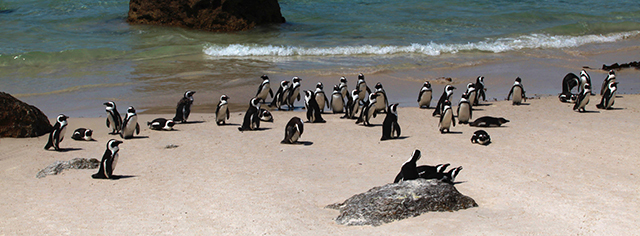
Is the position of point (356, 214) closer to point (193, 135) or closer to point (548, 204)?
point (548, 204)

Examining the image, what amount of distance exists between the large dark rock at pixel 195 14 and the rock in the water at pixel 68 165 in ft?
52.3

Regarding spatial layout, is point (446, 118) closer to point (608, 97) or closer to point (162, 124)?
point (608, 97)

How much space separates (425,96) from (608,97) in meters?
3.32

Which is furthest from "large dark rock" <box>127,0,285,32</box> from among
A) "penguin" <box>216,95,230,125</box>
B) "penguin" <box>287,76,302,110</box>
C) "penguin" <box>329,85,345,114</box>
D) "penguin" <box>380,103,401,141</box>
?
"penguin" <box>380,103,401,141</box>

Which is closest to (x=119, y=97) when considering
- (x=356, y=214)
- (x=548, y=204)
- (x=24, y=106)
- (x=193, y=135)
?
(x=24, y=106)

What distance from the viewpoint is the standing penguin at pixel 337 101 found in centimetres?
1027

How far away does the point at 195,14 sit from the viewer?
2205 centimetres

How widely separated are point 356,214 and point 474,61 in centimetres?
1314

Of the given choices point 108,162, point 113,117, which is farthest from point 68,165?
point 113,117

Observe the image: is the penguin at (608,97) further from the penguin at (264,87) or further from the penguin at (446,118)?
the penguin at (264,87)

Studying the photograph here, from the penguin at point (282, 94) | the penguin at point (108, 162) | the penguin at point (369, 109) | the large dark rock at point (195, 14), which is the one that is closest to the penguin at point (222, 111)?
the penguin at point (282, 94)

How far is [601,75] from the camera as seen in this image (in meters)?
14.0

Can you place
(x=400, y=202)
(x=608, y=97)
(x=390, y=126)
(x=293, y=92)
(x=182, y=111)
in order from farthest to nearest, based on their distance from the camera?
(x=293, y=92), (x=608, y=97), (x=182, y=111), (x=390, y=126), (x=400, y=202)

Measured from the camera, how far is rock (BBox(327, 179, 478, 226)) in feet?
14.6
